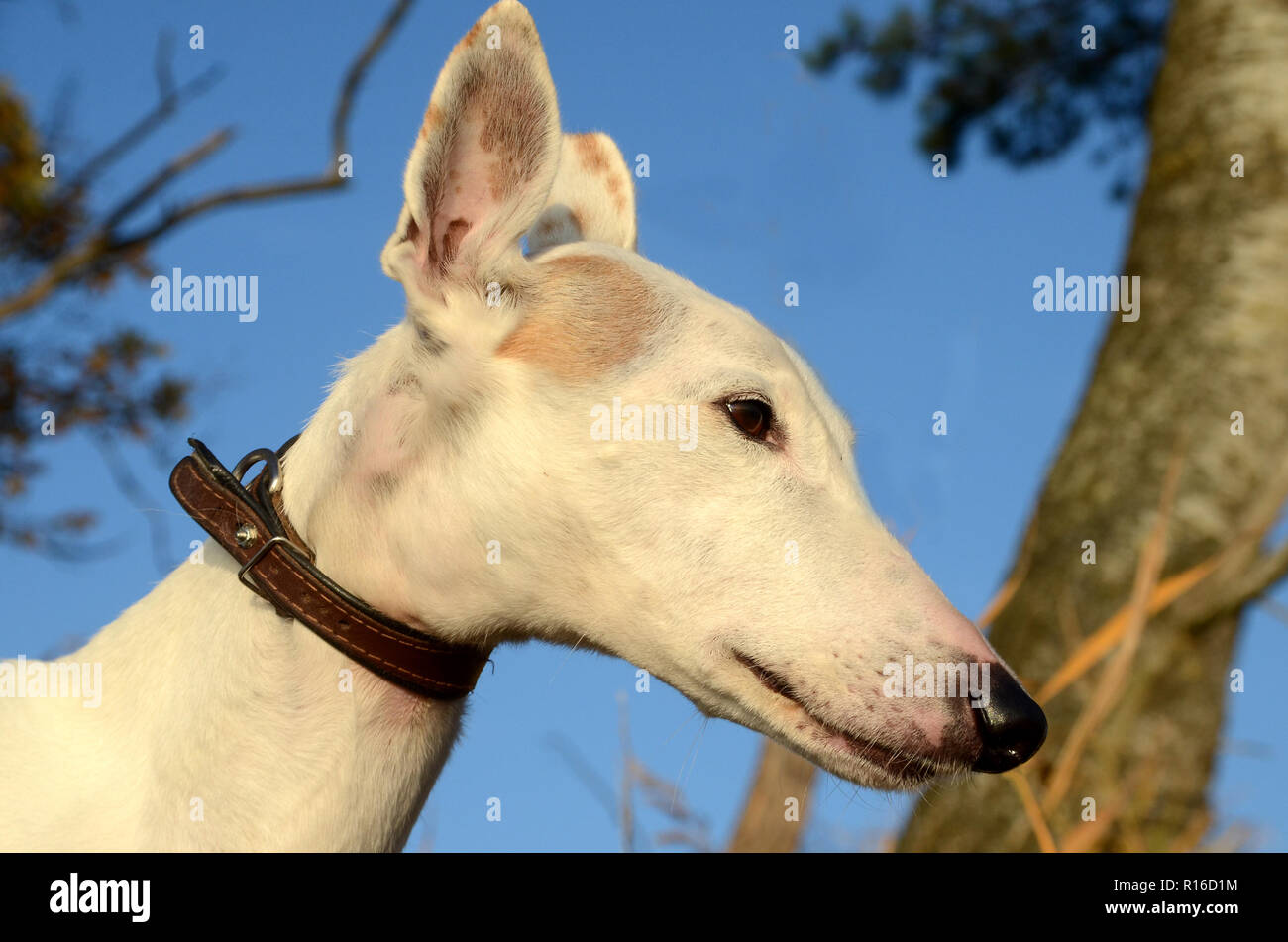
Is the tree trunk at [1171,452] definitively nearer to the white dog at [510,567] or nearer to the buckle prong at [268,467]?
the white dog at [510,567]

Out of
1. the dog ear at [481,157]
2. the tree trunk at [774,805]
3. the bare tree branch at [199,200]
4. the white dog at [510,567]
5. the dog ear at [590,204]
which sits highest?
the bare tree branch at [199,200]

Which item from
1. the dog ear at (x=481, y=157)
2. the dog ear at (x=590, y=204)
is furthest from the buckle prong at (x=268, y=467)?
the dog ear at (x=590, y=204)

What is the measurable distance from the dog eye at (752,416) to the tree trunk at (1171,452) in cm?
276

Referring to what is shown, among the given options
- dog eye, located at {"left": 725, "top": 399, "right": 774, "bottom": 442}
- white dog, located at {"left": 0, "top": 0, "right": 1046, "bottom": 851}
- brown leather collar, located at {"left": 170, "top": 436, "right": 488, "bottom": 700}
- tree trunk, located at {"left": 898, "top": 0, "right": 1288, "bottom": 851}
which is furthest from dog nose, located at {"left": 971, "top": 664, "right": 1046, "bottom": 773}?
tree trunk, located at {"left": 898, "top": 0, "right": 1288, "bottom": 851}

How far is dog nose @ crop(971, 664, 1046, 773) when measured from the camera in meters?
2.67

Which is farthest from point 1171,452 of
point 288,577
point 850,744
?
point 288,577

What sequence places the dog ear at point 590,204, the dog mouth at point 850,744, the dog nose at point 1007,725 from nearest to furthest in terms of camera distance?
1. the dog nose at point 1007,725
2. the dog mouth at point 850,744
3. the dog ear at point 590,204

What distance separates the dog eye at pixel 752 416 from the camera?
3.02m

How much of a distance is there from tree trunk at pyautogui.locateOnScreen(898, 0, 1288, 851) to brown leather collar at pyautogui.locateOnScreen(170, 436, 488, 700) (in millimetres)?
3203

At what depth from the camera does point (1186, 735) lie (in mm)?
5750

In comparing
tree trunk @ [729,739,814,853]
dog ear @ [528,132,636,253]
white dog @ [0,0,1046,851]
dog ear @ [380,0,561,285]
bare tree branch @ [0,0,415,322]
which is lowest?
tree trunk @ [729,739,814,853]

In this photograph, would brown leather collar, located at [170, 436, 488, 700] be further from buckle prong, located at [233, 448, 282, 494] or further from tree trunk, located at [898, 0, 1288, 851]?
tree trunk, located at [898, 0, 1288, 851]
